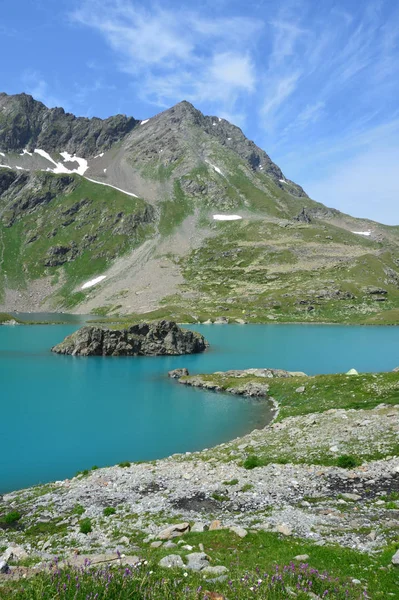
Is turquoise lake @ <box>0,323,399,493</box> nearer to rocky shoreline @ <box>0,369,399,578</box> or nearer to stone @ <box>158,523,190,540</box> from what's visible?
rocky shoreline @ <box>0,369,399,578</box>

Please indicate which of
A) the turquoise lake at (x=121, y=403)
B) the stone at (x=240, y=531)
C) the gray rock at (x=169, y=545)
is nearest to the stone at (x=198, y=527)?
the stone at (x=240, y=531)

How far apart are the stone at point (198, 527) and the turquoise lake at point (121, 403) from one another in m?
20.8

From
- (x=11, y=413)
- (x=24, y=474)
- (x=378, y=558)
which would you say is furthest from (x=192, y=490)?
(x=11, y=413)

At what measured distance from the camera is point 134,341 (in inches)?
4473

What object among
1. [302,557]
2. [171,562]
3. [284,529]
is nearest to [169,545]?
[171,562]

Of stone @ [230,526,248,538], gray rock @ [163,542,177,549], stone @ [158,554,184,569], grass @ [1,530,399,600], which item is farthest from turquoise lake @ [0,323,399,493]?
grass @ [1,530,399,600]

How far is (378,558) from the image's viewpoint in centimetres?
1345

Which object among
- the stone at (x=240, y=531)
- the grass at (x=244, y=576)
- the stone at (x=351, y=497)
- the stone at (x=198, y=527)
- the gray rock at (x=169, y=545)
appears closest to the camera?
the grass at (x=244, y=576)

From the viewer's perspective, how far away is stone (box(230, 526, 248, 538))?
16.8 m

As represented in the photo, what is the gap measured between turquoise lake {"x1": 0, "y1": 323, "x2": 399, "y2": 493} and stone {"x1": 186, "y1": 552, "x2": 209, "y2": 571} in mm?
24928

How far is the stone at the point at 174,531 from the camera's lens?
17.8 metres

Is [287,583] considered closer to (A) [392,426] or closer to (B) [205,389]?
(A) [392,426]

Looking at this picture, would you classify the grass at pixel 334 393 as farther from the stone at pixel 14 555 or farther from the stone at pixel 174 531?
the stone at pixel 14 555

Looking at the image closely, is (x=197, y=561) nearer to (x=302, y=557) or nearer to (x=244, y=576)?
(x=244, y=576)
